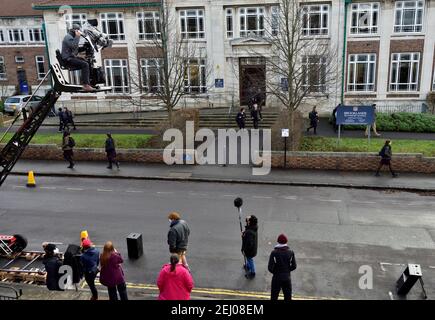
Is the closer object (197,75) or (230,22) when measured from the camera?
(230,22)

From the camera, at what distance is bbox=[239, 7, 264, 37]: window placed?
97.7ft

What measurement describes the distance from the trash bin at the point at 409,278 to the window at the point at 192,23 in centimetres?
2477

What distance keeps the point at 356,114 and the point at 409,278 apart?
1244 cm

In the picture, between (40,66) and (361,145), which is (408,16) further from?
(40,66)

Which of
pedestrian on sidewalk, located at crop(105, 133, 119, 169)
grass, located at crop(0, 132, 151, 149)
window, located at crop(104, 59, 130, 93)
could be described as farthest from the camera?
window, located at crop(104, 59, 130, 93)

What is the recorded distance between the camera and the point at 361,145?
66.4ft

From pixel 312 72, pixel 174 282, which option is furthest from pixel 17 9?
pixel 174 282

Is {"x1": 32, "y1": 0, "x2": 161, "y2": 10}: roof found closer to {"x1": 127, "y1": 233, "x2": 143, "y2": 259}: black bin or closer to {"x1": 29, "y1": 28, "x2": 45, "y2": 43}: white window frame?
{"x1": 29, "y1": 28, "x2": 45, "y2": 43}: white window frame

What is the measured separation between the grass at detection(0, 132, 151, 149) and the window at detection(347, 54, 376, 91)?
15.4 metres

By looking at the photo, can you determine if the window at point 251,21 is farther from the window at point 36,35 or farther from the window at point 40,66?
the window at point 40,66

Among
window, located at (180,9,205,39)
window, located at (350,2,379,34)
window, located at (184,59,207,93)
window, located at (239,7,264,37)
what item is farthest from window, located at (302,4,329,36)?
window, located at (184,59,207,93)

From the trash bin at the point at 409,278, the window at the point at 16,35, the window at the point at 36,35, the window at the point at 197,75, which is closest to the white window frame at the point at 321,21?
the window at the point at 197,75

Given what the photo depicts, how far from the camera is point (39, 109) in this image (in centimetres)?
884

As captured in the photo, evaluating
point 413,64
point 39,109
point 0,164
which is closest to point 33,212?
point 0,164
